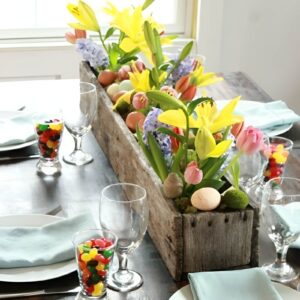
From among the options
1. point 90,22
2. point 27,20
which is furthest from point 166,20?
point 90,22

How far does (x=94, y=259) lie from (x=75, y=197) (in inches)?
16.5

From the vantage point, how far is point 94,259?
1.15 meters

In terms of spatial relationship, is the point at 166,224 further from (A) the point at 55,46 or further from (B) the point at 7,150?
(A) the point at 55,46

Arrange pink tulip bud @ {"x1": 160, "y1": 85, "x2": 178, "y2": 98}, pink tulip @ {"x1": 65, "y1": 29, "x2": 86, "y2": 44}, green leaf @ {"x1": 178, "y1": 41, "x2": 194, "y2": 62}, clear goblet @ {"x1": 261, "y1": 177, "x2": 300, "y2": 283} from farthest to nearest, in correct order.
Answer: pink tulip @ {"x1": 65, "y1": 29, "x2": 86, "y2": 44}
green leaf @ {"x1": 178, "y1": 41, "x2": 194, "y2": 62}
pink tulip bud @ {"x1": 160, "y1": 85, "x2": 178, "y2": 98}
clear goblet @ {"x1": 261, "y1": 177, "x2": 300, "y2": 283}

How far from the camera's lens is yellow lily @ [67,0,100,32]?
1.82 m

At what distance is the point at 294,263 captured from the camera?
132 cm

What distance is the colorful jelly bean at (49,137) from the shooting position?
1662 mm

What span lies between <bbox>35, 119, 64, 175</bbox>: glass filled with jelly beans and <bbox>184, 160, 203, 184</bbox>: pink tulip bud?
512 mm

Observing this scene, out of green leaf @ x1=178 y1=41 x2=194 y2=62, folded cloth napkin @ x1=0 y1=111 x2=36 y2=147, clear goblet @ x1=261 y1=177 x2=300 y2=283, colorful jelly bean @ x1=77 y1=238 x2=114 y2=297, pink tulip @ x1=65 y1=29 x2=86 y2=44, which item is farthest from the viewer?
pink tulip @ x1=65 y1=29 x2=86 y2=44

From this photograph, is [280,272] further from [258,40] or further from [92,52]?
[258,40]

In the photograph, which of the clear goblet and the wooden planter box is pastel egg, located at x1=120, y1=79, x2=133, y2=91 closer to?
the wooden planter box

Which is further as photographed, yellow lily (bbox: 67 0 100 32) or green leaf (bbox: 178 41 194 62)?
yellow lily (bbox: 67 0 100 32)

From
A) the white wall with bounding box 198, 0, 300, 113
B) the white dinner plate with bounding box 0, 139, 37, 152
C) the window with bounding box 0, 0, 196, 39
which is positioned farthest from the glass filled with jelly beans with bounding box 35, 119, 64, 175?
the white wall with bounding box 198, 0, 300, 113

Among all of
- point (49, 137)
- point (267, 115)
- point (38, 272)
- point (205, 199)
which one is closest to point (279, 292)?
point (205, 199)
